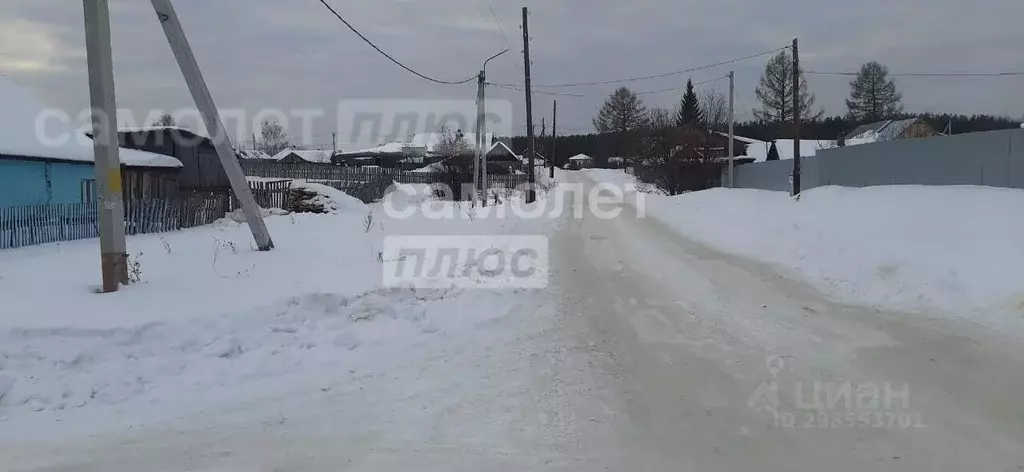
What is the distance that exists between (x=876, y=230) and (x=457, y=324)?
34.4ft

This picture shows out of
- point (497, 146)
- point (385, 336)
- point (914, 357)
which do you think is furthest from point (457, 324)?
point (497, 146)

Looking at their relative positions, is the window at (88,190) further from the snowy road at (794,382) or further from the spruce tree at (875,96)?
the spruce tree at (875,96)

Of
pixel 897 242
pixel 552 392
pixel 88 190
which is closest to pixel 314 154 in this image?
pixel 88 190

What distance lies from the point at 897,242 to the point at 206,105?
12029 mm

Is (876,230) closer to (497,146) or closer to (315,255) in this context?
(315,255)

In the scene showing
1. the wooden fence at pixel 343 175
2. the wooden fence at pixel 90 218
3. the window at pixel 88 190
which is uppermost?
the wooden fence at pixel 343 175

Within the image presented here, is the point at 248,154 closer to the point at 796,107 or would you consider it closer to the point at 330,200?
the point at 330,200

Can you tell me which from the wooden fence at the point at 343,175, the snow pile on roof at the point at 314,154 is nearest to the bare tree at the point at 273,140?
the snow pile on roof at the point at 314,154

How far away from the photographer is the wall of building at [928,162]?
55.4 feet

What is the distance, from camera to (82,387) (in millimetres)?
5391

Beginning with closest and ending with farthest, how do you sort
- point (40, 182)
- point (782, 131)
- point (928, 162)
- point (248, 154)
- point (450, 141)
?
point (40, 182)
point (928, 162)
point (450, 141)
point (248, 154)
point (782, 131)

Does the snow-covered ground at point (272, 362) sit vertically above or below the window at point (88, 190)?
below

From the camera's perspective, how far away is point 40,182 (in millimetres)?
18578

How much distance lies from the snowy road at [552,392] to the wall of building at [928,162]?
1125 cm
